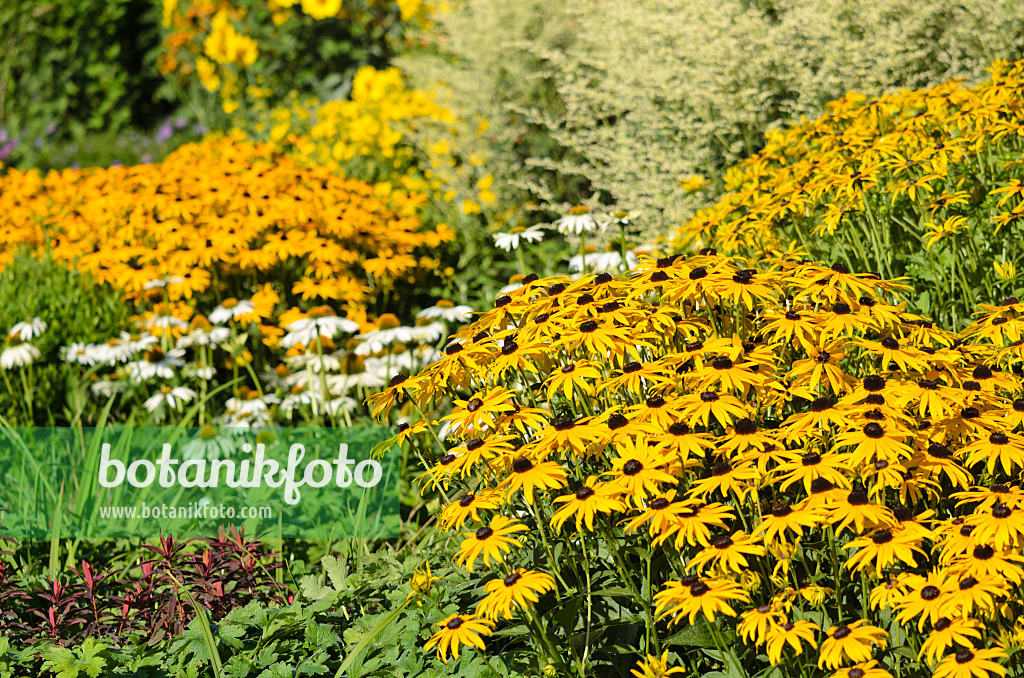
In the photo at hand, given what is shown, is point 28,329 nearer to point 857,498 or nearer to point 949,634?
point 857,498

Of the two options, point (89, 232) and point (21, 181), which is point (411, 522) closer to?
point (89, 232)

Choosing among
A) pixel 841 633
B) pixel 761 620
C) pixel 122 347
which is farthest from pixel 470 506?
pixel 122 347

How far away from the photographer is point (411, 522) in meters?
3.55

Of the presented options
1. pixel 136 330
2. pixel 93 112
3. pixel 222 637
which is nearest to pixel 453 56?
pixel 136 330

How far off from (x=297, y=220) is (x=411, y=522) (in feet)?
5.69

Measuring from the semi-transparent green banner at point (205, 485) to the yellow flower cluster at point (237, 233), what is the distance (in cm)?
74

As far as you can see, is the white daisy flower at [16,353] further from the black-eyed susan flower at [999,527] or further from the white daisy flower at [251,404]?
the black-eyed susan flower at [999,527]

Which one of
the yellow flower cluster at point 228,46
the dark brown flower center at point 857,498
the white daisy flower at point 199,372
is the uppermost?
the yellow flower cluster at point 228,46

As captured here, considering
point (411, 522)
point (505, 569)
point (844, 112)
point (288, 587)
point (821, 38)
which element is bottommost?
point (411, 522)

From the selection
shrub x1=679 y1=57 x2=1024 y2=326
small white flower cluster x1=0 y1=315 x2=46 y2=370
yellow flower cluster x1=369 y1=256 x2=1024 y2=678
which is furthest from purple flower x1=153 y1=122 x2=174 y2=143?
yellow flower cluster x1=369 y1=256 x2=1024 y2=678

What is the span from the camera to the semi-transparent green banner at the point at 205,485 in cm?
334

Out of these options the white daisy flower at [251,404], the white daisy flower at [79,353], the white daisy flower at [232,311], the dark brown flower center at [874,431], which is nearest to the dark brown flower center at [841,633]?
the dark brown flower center at [874,431]

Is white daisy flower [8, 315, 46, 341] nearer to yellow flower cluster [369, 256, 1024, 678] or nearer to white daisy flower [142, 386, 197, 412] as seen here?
white daisy flower [142, 386, 197, 412]

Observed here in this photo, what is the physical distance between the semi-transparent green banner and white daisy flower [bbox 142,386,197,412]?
133mm
